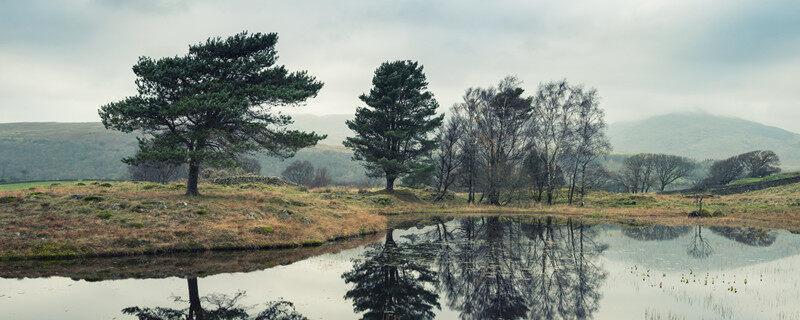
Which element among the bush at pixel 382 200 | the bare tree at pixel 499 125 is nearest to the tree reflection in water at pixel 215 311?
the bush at pixel 382 200

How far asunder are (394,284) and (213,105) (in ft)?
71.3

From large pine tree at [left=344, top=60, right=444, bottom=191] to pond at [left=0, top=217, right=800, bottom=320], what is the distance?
32963 millimetres

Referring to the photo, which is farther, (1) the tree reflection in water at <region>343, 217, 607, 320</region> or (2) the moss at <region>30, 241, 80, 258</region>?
(2) the moss at <region>30, 241, 80, 258</region>

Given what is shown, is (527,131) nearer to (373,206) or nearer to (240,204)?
(373,206)

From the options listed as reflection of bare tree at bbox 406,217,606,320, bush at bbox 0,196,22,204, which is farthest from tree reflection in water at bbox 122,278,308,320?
bush at bbox 0,196,22,204

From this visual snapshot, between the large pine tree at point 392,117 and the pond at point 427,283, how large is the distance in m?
33.0

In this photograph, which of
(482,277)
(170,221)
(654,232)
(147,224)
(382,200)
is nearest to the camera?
(482,277)

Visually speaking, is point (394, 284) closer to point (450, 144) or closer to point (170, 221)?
point (170, 221)

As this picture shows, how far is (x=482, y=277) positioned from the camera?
2155cm

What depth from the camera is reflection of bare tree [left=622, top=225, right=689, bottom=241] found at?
124ft

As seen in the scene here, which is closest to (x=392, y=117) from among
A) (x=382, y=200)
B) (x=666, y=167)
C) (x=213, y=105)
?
(x=382, y=200)

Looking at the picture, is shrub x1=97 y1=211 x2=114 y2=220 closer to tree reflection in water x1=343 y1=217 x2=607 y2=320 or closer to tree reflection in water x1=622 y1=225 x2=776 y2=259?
tree reflection in water x1=343 y1=217 x2=607 y2=320

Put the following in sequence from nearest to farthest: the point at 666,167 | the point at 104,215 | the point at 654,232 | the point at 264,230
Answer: the point at 104,215 → the point at 264,230 → the point at 654,232 → the point at 666,167

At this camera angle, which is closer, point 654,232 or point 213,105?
point 213,105
